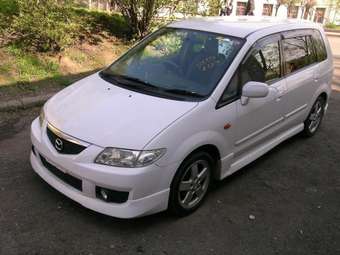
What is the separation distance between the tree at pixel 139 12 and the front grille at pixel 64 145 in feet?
19.4

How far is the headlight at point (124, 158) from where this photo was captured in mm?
3367

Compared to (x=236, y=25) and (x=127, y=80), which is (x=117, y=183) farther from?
(x=236, y=25)

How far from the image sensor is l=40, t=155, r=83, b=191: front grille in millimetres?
3568

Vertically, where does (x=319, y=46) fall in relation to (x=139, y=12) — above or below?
above

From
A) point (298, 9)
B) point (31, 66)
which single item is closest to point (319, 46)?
point (31, 66)

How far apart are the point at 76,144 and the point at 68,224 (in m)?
0.73

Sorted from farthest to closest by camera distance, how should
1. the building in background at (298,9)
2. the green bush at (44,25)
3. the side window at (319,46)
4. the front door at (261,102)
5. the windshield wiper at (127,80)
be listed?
the building in background at (298,9), the green bush at (44,25), the side window at (319,46), the front door at (261,102), the windshield wiper at (127,80)

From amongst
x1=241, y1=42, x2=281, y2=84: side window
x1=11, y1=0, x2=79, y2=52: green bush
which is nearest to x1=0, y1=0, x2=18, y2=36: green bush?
x1=11, y1=0, x2=79, y2=52: green bush

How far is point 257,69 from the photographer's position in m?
4.48

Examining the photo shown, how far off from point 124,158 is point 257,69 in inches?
74.6

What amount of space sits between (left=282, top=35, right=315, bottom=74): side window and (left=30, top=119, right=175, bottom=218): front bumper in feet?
7.77

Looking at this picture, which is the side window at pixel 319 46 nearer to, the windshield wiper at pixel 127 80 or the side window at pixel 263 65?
the side window at pixel 263 65

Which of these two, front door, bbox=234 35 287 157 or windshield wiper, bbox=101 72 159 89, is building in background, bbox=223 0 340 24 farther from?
windshield wiper, bbox=101 72 159 89

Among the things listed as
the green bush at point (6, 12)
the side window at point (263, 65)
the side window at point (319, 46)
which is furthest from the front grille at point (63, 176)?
the green bush at point (6, 12)
